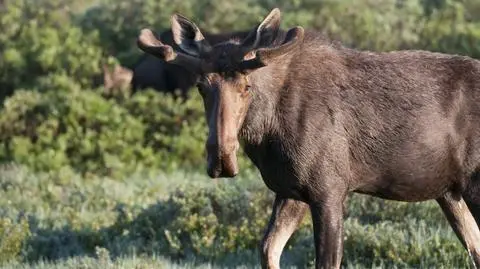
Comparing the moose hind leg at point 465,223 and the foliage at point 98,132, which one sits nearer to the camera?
the moose hind leg at point 465,223

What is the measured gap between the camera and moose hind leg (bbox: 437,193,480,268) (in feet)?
27.6

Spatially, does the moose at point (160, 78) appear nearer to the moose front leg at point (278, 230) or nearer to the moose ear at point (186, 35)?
the moose front leg at point (278, 230)

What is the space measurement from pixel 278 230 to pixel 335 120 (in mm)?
947

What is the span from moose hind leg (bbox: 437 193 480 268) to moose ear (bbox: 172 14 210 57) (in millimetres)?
2319

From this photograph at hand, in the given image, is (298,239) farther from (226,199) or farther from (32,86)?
(32,86)

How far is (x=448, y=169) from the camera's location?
26.3ft

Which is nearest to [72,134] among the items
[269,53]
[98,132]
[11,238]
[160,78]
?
[98,132]

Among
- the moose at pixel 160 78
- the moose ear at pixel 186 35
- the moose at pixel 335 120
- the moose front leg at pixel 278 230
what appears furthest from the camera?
the moose at pixel 160 78

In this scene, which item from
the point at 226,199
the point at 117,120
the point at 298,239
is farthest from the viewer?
the point at 117,120

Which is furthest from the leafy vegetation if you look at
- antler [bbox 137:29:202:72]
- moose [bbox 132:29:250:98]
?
antler [bbox 137:29:202:72]

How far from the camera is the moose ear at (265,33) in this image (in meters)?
Result: 7.30

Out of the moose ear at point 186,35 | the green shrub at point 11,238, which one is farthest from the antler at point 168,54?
the green shrub at point 11,238

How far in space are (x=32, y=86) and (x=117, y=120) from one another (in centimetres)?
267

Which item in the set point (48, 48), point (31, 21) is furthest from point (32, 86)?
point (31, 21)
